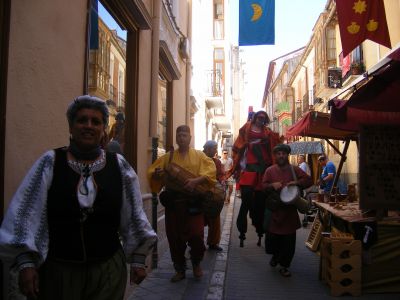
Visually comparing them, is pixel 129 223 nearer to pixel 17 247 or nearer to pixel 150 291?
pixel 17 247

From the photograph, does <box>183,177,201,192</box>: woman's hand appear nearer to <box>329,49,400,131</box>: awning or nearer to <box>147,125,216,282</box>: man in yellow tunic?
<box>147,125,216,282</box>: man in yellow tunic

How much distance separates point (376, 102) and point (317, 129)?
2.53 m

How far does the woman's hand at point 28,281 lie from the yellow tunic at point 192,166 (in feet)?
10.4

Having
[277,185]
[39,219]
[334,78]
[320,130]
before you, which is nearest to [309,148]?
[334,78]

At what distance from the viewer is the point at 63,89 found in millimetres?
3949

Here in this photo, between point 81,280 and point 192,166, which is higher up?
point 192,166

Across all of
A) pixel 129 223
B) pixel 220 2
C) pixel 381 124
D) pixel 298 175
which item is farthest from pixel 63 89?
pixel 220 2

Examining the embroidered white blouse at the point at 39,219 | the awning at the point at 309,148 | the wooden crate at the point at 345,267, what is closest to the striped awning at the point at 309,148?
the awning at the point at 309,148

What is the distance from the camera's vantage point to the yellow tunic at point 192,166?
5.39 meters

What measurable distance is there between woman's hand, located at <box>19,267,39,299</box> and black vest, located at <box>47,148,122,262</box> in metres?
0.18

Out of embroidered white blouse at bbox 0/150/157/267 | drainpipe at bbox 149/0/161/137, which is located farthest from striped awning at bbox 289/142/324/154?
embroidered white blouse at bbox 0/150/157/267

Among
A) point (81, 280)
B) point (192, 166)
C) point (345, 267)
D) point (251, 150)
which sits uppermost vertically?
point (251, 150)

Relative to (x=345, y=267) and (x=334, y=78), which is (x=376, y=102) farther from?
(x=334, y=78)

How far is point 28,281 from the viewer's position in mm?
2234
